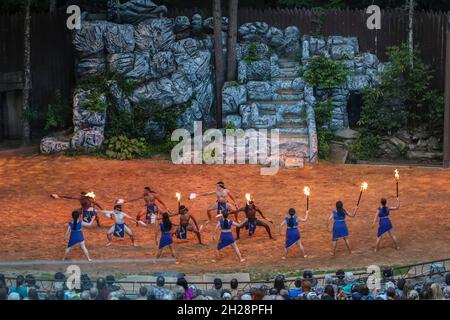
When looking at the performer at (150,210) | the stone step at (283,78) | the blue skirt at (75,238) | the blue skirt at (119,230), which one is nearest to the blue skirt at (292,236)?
the blue skirt at (119,230)

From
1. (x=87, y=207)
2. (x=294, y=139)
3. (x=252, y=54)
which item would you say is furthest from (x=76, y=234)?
(x=252, y=54)

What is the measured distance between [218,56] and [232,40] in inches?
37.6

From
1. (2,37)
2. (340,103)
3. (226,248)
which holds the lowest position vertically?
(226,248)

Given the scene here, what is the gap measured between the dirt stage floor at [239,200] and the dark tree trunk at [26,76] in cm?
255

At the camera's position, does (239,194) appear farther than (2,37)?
No

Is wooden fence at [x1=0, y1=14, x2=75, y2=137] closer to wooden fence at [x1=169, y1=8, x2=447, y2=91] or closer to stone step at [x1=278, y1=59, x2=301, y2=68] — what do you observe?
wooden fence at [x1=169, y1=8, x2=447, y2=91]

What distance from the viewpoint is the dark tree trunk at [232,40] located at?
40.2 meters

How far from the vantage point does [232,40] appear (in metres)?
40.2

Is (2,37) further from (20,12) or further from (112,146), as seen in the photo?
(112,146)

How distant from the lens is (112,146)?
123 ft

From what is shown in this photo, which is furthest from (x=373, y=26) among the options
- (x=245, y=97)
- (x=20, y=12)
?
(x=20, y=12)

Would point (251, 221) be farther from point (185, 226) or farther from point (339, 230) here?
point (339, 230)

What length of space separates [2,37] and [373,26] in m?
16.4

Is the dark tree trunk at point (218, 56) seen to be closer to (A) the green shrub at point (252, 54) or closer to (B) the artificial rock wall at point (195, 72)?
(B) the artificial rock wall at point (195, 72)
